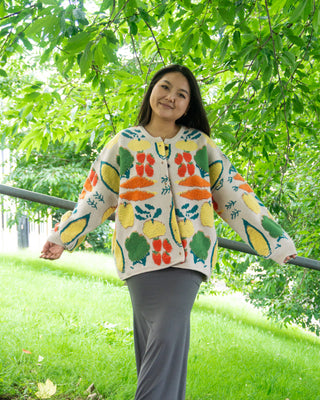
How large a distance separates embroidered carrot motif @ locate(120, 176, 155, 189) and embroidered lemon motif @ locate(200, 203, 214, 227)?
18 centimetres

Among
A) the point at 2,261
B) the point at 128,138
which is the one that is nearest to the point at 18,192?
the point at 128,138

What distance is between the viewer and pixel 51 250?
1419 millimetres

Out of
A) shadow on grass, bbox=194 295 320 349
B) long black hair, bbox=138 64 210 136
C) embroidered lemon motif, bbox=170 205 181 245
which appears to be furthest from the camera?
shadow on grass, bbox=194 295 320 349

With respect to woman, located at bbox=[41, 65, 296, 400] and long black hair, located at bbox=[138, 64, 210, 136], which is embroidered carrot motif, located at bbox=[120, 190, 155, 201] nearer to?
woman, located at bbox=[41, 65, 296, 400]

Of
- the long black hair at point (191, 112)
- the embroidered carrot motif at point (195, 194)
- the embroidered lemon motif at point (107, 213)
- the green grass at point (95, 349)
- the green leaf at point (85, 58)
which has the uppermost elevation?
the green leaf at point (85, 58)

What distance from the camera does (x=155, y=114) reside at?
59.8 inches

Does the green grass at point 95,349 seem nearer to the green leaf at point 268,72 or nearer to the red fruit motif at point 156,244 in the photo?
the red fruit motif at point 156,244

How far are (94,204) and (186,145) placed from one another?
0.36 metres

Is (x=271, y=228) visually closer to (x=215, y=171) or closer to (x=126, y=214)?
(x=215, y=171)

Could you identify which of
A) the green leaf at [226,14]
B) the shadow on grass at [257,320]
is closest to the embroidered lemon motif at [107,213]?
the green leaf at [226,14]

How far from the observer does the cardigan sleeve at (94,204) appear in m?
1.42

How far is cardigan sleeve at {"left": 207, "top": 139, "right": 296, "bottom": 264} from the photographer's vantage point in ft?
4.86

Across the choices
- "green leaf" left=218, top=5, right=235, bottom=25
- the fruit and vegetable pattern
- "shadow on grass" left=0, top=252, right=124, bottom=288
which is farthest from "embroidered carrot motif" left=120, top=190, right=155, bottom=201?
"shadow on grass" left=0, top=252, right=124, bottom=288

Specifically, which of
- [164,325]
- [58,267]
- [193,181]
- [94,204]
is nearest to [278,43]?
[193,181]
